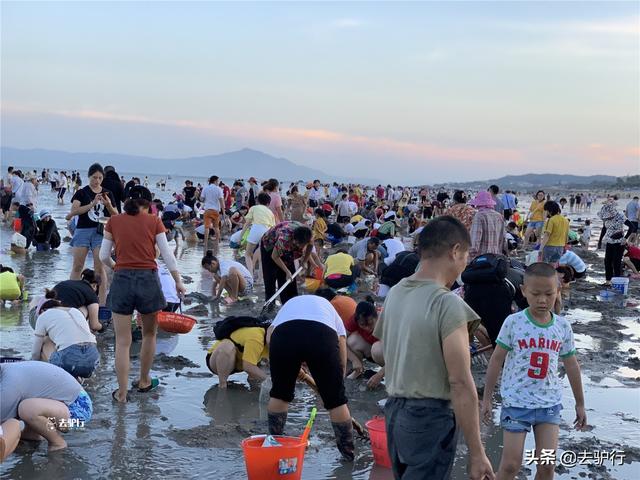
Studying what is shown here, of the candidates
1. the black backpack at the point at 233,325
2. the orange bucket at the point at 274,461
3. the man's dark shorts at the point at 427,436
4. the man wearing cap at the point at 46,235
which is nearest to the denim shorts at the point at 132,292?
the black backpack at the point at 233,325

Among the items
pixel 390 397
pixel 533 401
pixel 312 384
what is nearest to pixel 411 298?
pixel 390 397

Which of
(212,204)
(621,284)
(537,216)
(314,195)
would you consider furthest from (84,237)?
(314,195)

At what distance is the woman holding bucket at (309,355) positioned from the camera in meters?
4.26

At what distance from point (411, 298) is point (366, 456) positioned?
7.52 ft

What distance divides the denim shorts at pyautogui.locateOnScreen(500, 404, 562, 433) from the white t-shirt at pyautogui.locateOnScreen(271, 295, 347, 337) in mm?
1225

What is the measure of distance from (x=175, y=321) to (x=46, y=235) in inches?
305

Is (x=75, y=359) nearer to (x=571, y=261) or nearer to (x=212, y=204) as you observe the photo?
(x=571, y=261)

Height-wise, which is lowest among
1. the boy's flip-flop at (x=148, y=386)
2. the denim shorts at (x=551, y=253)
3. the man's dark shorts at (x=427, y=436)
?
the boy's flip-flop at (x=148, y=386)

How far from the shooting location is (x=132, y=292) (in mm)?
5543

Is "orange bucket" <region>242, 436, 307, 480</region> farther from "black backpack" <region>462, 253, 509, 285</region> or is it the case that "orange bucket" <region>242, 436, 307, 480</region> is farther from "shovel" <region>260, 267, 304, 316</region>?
"shovel" <region>260, 267, 304, 316</region>

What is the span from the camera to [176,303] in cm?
825

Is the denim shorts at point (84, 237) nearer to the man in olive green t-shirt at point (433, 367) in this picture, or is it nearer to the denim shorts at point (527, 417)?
the denim shorts at point (527, 417)

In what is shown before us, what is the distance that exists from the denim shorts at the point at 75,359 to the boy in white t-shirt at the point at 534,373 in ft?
10.7

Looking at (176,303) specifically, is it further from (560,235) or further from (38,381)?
(560,235)
